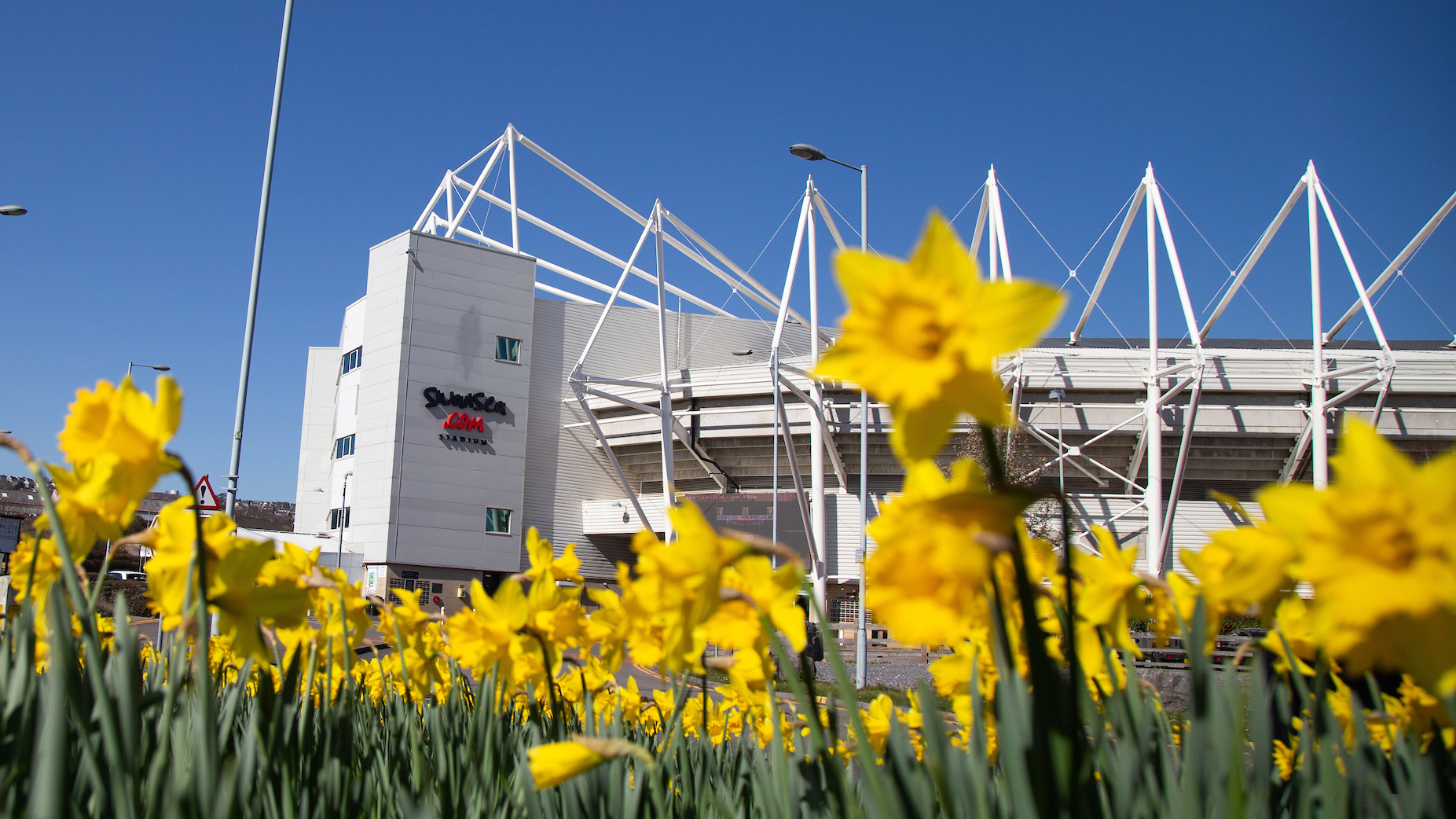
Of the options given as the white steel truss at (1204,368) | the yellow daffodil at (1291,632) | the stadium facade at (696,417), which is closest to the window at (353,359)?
the stadium facade at (696,417)

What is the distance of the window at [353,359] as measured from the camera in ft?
117

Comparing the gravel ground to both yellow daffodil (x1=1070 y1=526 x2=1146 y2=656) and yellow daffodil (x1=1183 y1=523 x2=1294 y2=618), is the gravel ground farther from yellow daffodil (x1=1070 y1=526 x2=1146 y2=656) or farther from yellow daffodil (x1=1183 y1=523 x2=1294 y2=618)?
yellow daffodil (x1=1183 y1=523 x2=1294 y2=618)

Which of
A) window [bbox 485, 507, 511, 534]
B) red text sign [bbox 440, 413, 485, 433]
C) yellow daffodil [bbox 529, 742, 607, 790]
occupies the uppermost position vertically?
red text sign [bbox 440, 413, 485, 433]

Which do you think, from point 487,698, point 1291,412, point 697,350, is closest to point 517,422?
point 697,350

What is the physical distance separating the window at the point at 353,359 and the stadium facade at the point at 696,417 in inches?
4.7

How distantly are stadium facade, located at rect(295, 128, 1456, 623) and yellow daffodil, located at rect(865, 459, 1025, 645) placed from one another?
24073mm

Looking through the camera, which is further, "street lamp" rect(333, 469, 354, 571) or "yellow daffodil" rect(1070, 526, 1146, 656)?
"street lamp" rect(333, 469, 354, 571)

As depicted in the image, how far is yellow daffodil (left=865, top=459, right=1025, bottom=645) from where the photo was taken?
2.12ft

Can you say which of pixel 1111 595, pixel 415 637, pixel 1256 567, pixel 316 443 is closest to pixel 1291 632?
pixel 1111 595

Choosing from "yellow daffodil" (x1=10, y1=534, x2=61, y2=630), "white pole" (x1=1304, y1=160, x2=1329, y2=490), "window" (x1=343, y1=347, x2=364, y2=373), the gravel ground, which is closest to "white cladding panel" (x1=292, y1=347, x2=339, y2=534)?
"window" (x1=343, y1=347, x2=364, y2=373)

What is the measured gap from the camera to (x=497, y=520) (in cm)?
3431

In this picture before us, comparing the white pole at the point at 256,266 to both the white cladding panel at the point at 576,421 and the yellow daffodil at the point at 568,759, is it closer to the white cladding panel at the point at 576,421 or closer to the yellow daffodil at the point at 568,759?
the yellow daffodil at the point at 568,759

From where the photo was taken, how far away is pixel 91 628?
1.01 metres

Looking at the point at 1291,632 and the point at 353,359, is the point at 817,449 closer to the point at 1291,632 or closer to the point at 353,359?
the point at 353,359
